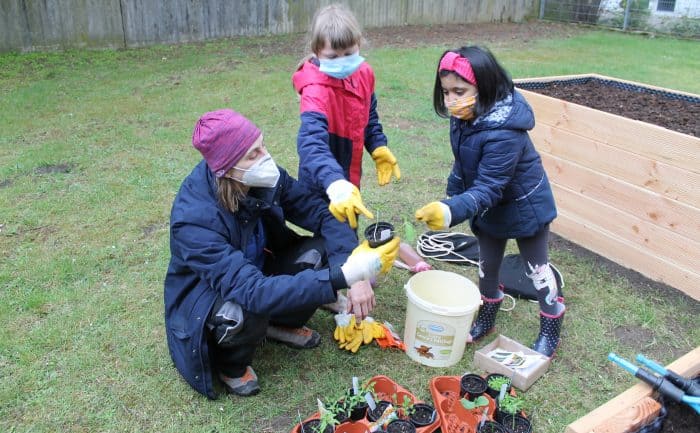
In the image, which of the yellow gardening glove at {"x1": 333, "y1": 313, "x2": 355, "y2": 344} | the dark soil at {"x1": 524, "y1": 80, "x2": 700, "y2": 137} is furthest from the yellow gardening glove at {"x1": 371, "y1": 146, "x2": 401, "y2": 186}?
the dark soil at {"x1": 524, "y1": 80, "x2": 700, "y2": 137}

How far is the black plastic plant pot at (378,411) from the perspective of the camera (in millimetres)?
2277

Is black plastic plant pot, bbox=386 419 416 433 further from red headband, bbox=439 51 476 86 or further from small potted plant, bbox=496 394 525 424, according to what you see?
red headband, bbox=439 51 476 86

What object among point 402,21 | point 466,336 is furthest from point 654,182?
point 402,21

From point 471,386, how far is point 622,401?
2.20 feet

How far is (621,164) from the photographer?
353cm

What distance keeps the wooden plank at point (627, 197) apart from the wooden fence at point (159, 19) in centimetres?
809

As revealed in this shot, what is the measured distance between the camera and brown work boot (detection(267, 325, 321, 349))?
9.45 feet

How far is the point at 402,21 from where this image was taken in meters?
12.6

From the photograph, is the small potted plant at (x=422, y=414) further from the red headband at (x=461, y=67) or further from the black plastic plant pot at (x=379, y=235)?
the red headband at (x=461, y=67)

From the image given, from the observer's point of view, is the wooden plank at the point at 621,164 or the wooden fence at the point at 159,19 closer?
the wooden plank at the point at 621,164

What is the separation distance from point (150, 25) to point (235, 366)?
28.8ft

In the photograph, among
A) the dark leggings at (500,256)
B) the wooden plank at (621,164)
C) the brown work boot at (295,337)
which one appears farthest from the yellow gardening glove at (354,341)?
the wooden plank at (621,164)

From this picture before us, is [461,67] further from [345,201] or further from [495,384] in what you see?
[495,384]

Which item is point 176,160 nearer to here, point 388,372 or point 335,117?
point 335,117
